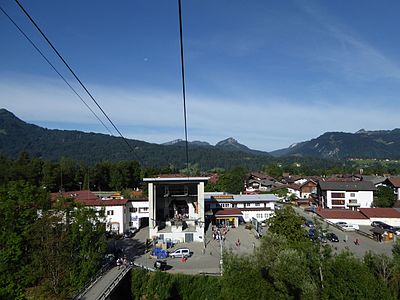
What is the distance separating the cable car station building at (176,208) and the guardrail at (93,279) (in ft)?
23.9

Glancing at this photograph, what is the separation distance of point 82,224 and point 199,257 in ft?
27.0

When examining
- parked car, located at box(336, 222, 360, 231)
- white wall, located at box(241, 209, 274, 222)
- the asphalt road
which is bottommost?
the asphalt road

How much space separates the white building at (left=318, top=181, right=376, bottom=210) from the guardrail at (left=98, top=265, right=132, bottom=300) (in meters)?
29.7

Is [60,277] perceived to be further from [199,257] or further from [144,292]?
[199,257]

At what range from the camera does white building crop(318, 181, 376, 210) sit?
4069 cm

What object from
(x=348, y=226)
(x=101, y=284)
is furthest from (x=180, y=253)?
(x=348, y=226)

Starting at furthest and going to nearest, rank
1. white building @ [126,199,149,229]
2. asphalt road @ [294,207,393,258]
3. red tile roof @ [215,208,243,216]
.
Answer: red tile roof @ [215,208,243,216]
white building @ [126,199,149,229]
asphalt road @ [294,207,393,258]

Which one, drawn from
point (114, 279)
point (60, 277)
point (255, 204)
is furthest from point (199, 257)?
point (255, 204)

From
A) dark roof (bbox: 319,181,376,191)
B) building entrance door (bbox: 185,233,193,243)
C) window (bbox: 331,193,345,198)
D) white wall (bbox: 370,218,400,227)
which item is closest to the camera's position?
building entrance door (bbox: 185,233,193,243)

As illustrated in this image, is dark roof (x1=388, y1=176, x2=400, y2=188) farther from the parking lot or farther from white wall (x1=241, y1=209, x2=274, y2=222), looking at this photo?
the parking lot

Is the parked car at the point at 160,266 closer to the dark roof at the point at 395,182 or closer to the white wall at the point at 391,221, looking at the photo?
the white wall at the point at 391,221

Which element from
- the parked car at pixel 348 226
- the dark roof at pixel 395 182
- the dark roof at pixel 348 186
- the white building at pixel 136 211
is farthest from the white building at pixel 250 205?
the dark roof at pixel 395 182

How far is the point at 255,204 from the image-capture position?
36.3 metres

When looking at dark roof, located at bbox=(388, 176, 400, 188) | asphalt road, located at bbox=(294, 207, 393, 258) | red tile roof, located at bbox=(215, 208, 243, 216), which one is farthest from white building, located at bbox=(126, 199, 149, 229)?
dark roof, located at bbox=(388, 176, 400, 188)
